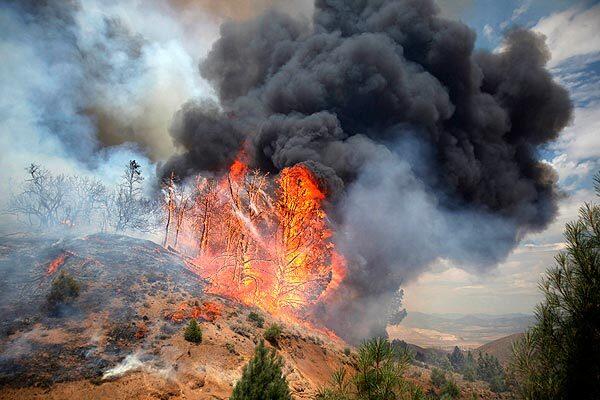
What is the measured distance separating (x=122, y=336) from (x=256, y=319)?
9.36 meters

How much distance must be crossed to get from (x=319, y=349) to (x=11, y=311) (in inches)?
801

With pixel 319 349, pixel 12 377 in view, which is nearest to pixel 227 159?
pixel 319 349

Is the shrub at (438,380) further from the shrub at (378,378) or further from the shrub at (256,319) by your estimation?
the shrub at (378,378)

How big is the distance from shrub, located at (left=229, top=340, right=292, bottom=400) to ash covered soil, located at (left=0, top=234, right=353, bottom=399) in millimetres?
6563

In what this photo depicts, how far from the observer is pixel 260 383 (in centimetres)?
902

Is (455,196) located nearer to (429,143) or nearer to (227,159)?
(429,143)

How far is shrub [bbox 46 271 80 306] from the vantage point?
774 inches

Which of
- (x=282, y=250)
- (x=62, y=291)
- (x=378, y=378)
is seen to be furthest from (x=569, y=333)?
(x=282, y=250)

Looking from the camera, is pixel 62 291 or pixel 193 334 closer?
pixel 193 334

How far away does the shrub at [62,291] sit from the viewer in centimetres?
1966

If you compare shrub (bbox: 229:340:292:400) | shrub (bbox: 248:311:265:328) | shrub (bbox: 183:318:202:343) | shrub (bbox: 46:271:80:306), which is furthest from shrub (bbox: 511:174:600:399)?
shrub (bbox: 46:271:80:306)

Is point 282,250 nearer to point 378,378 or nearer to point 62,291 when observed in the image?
point 62,291

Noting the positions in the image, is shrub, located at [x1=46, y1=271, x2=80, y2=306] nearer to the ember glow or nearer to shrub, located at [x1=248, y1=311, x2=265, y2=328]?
the ember glow

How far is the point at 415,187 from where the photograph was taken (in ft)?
113
